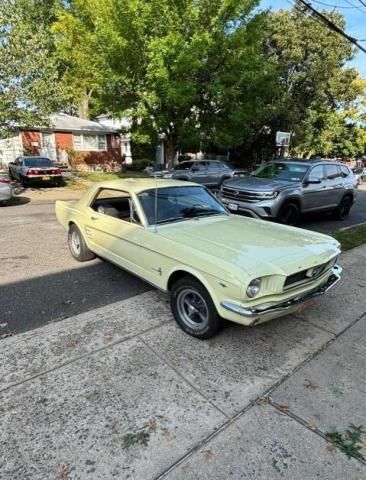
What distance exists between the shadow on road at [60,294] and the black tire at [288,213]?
4.31 metres

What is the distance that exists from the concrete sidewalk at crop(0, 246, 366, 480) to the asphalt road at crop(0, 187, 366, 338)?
40 centimetres

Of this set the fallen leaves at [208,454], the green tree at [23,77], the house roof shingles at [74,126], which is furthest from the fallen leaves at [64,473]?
the house roof shingles at [74,126]

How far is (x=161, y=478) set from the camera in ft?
6.40

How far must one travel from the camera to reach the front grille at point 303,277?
3.04m

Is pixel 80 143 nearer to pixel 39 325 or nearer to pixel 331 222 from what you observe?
pixel 331 222

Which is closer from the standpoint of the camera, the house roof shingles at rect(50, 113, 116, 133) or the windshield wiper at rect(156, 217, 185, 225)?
the windshield wiper at rect(156, 217, 185, 225)

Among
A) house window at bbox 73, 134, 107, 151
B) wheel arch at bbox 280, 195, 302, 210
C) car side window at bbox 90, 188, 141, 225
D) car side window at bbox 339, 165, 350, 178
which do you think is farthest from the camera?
house window at bbox 73, 134, 107, 151

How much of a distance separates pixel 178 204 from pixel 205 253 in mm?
1367

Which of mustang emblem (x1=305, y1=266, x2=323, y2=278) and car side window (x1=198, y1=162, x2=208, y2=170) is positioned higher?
car side window (x1=198, y1=162, x2=208, y2=170)

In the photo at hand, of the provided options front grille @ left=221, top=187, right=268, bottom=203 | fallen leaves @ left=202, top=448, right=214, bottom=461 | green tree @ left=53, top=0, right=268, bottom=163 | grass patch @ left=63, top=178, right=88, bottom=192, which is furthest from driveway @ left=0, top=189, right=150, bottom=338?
green tree @ left=53, top=0, right=268, bottom=163

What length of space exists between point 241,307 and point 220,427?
0.91 metres

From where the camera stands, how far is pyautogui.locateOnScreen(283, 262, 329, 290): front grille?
3.04m

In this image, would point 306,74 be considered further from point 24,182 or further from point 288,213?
point 288,213

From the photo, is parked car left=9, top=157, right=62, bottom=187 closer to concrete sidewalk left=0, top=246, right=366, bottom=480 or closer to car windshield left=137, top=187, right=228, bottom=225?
car windshield left=137, top=187, right=228, bottom=225
